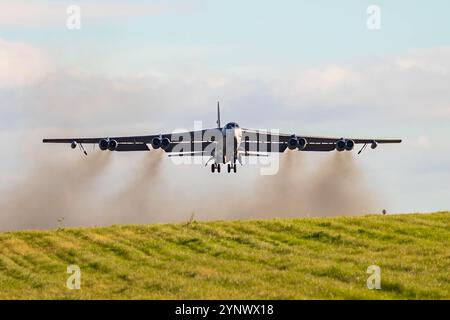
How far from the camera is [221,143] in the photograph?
58906 millimetres

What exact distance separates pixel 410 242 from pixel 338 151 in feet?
94.0

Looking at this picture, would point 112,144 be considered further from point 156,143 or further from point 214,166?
point 214,166

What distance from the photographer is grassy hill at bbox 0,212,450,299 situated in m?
27.3

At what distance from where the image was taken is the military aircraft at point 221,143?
60438 mm

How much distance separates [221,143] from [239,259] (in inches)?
959

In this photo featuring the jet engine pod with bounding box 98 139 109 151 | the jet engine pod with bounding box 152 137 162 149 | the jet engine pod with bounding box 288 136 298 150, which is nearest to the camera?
the jet engine pod with bounding box 152 137 162 149

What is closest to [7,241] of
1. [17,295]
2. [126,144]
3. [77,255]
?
[77,255]

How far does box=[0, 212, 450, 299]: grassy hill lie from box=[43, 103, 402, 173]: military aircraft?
15.5 metres
